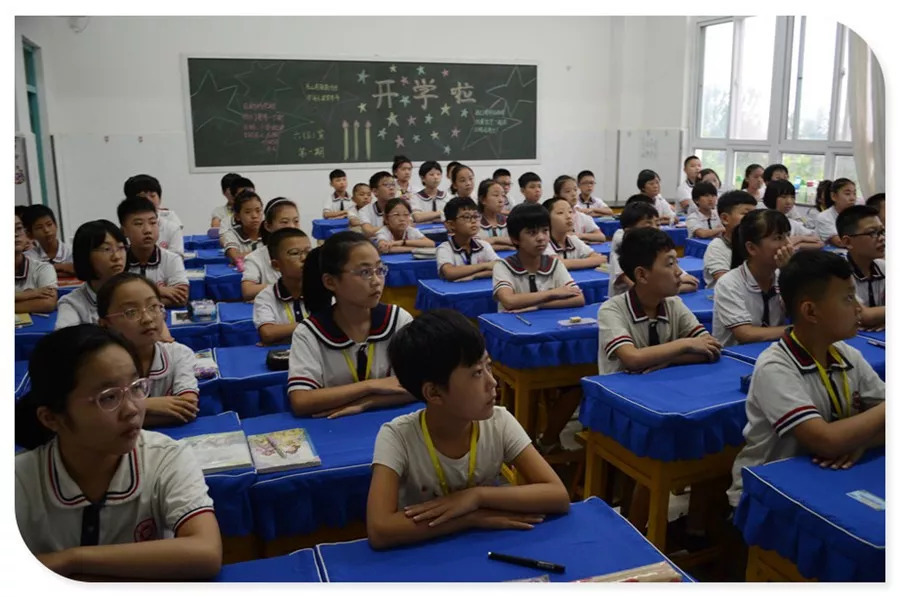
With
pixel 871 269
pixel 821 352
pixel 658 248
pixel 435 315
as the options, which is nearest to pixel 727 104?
pixel 871 269

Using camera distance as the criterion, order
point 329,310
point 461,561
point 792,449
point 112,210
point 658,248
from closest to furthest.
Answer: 1. point 461,561
2. point 792,449
3. point 329,310
4. point 658,248
5. point 112,210

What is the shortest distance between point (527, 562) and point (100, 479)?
80 centimetres

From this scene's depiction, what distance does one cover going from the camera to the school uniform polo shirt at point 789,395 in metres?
1.68

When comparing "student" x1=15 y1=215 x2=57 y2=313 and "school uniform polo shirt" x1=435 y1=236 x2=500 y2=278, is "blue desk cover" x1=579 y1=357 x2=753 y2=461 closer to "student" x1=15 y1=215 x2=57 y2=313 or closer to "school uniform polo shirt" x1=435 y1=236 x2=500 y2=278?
"school uniform polo shirt" x1=435 y1=236 x2=500 y2=278

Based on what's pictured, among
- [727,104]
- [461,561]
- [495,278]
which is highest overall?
[727,104]

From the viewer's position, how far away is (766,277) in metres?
2.74

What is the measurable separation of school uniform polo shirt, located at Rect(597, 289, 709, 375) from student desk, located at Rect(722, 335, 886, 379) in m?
0.14

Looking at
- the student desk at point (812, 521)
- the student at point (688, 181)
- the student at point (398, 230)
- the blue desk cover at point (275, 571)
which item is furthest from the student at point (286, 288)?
the student at point (688, 181)

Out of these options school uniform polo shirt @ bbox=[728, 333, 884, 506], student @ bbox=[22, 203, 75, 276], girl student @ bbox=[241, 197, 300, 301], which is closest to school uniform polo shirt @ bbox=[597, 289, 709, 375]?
school uniform polo shirt @ bbox=[728, 333, 884, 506]

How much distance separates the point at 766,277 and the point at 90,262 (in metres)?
2.63

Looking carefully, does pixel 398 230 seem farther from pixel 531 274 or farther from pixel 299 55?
pixel 299 55

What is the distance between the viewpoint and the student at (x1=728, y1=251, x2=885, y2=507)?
1.69 metres

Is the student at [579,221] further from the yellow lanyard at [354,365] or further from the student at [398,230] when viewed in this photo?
the yellow lanyard at [354,365]
